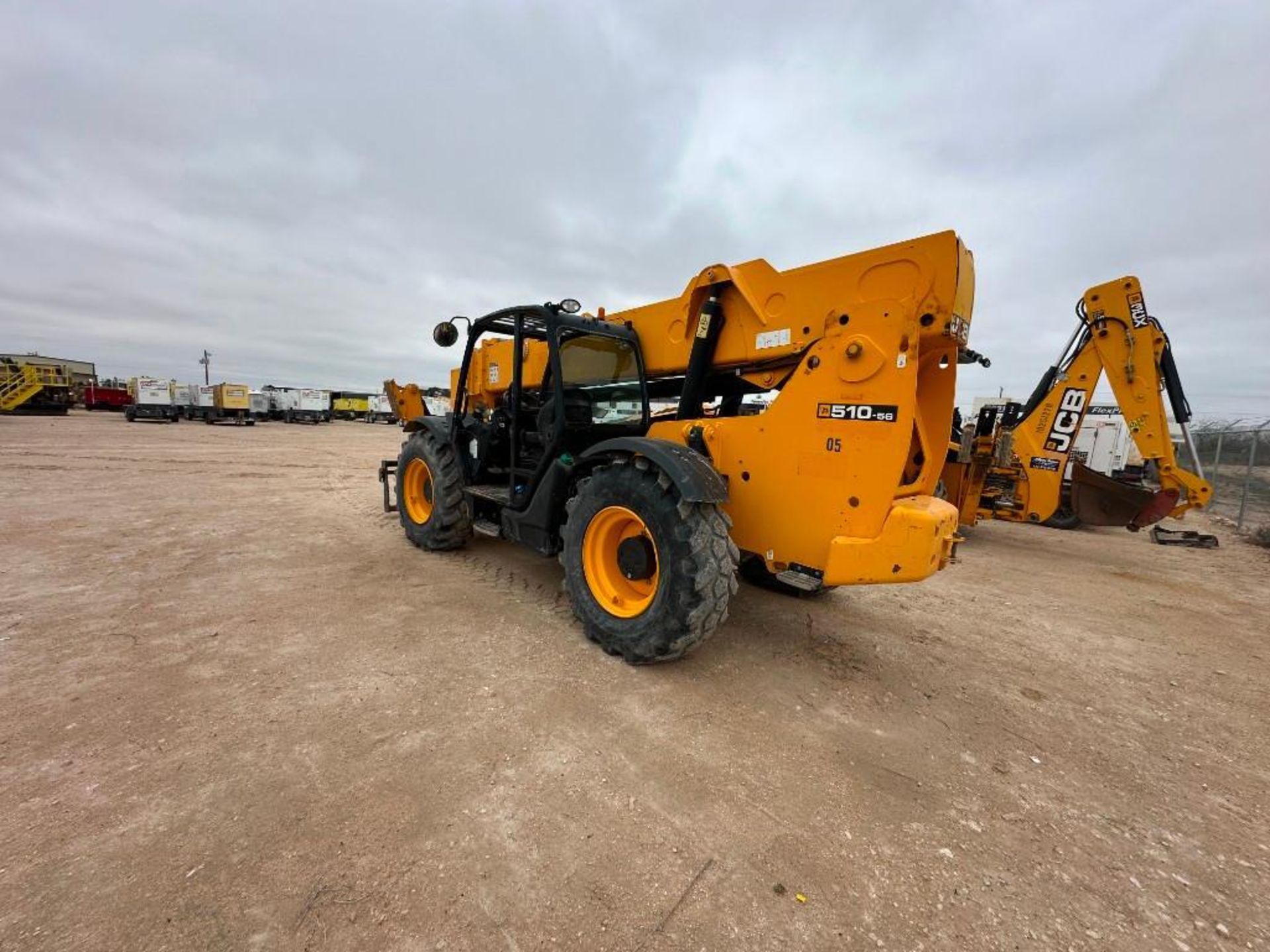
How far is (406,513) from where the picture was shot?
239 inches

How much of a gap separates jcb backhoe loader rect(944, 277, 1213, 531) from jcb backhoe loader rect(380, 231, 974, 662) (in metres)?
4.56

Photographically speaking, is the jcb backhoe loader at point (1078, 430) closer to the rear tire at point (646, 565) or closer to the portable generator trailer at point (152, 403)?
the rear tire at point (646, 565)

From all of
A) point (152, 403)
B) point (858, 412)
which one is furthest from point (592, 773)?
point (152, 403)

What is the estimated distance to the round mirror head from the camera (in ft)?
17.3

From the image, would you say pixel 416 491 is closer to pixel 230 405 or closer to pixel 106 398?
pixel 230 405

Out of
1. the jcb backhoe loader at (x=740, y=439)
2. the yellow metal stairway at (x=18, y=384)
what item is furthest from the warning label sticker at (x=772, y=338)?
the yellow metal stairway at (x=18, y=384)

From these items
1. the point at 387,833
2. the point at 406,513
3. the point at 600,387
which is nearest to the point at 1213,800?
the point at 387,833

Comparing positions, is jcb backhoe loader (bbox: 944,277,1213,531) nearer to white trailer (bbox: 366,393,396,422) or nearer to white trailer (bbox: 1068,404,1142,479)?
white trailer (bbox: 1068,404,1142,479)

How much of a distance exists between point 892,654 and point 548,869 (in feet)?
9.41

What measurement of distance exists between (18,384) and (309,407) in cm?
1502

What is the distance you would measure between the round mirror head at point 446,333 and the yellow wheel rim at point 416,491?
1488 millimetres

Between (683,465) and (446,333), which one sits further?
(446,333)

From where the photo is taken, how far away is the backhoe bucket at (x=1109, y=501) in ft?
24.6

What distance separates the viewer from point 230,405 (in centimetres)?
3341
